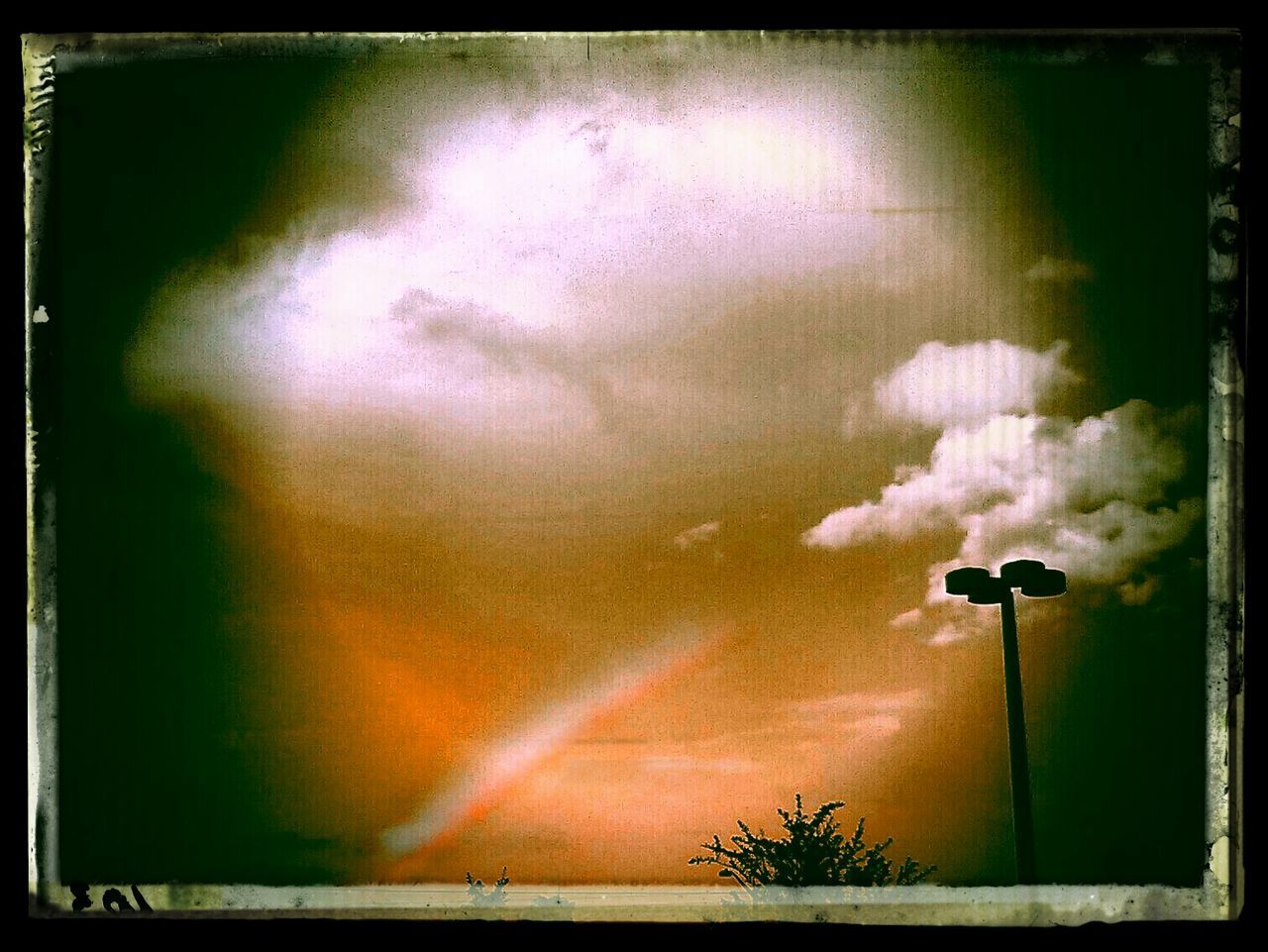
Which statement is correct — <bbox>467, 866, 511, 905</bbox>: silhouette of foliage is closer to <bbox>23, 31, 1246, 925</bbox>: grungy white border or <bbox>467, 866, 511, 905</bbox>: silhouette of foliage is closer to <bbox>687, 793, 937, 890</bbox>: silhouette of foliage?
<bbox>23, 31, 1246, 925</bbox>: grungy white border

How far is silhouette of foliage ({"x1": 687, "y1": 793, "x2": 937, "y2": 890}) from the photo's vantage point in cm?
293

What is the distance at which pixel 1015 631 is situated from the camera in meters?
2.93

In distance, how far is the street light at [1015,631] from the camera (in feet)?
9.56

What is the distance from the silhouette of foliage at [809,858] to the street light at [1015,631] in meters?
0.20

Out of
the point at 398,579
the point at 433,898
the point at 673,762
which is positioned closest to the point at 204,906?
the point at 433,898

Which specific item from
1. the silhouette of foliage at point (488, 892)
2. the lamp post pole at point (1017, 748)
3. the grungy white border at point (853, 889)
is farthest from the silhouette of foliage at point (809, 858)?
the silhouette of foliage at point (488, 892)

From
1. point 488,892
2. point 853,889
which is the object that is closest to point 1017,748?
point 853,889

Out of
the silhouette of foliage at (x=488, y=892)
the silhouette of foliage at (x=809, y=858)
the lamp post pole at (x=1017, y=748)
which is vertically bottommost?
the silhouette of foliage at (x=488, y=892)

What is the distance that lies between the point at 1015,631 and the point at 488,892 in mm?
1202

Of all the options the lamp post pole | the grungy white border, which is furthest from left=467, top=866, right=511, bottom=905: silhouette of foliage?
the lamp post pole

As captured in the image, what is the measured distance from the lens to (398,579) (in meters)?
2.94

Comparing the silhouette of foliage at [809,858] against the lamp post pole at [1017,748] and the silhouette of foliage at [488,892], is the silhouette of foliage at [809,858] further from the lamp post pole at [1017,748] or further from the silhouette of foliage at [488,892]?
the silhouette of foliage at [488,892]

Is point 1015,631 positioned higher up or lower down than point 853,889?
higher up

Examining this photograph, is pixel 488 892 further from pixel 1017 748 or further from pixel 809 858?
pixel 1017 748
